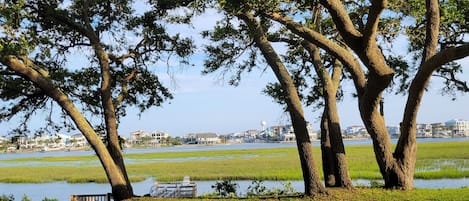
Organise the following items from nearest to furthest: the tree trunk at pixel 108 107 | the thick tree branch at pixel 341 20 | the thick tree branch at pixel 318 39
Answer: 1. the thick tree branch at pixel 341 20
2. the thick tree branch at pixel 318 39
3. the tree trunk at pixel 108 107

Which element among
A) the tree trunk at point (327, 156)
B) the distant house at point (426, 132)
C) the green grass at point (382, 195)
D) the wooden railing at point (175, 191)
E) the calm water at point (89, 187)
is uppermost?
the distant house at point (426, 132)

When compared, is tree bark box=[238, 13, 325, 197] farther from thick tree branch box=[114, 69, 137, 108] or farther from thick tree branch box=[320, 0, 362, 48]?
thick tree branch box=[114, 69, 137, 108]

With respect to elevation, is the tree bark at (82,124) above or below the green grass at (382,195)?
above

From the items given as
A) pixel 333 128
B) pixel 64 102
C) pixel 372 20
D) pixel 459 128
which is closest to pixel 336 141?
pixel 333 128

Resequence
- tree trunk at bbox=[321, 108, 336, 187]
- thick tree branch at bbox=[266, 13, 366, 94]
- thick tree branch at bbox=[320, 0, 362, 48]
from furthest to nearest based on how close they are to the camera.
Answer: tree trunk at bbox=[321, 108, 336, 187], thick tree branch at bbox=[266, 13, 366, 94], thick tree branch at bbox=[320, 0, 362, 48]

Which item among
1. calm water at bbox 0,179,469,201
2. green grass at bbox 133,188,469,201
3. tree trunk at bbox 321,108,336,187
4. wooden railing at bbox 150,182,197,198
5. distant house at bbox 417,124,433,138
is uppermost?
distant house at bbox 417,124,433,138

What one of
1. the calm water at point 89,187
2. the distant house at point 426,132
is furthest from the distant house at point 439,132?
the calm water at point 89,187

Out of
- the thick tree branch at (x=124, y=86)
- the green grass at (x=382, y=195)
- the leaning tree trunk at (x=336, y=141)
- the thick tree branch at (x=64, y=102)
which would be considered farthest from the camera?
the thick tree branch at (x=124, y=86)

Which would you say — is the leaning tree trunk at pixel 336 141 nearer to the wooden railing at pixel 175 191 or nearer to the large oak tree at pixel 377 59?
the large oak tree at pixel 377 59

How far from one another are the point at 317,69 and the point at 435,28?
9.46 ft

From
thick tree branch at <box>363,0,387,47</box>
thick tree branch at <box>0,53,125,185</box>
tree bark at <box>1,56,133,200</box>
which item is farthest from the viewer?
tree bark at <box>1,56,133,200</box>

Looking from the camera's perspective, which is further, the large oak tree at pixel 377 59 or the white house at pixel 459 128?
the white house at pixel 459 128

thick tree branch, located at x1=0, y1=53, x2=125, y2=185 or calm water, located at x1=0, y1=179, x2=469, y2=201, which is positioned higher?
thick tree branch, located at x1=0, y1=53, x2=125, y2=185

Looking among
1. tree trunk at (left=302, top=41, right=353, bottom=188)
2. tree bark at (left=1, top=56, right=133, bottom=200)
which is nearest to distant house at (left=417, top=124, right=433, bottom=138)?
tree trunk at (left=302, top=41, right=353, bottom=188)
